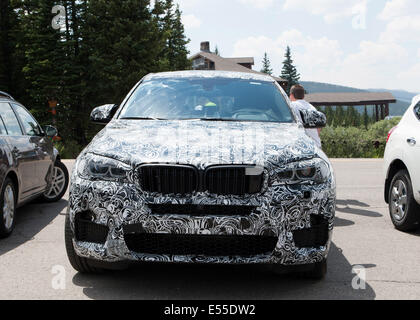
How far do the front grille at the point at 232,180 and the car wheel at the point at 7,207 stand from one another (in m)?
3.23

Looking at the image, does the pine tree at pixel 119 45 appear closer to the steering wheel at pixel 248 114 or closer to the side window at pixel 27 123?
the side window at pixel 27 123

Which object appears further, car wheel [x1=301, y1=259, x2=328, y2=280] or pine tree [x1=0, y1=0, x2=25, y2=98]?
pine tree [x1=0, y1=0, x2=25, y2=98]

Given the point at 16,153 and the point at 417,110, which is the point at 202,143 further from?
the point at 417,110

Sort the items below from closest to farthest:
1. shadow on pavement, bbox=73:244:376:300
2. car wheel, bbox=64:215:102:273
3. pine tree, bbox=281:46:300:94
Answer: shadow on pavement, bbox=73:244:376:300, car wheel, bbox=64:215:102:273, pine tree, bbox=281:46:300:94

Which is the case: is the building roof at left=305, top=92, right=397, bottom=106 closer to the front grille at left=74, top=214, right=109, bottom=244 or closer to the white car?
the white car

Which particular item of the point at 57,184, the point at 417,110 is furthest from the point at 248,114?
the point at 57,184

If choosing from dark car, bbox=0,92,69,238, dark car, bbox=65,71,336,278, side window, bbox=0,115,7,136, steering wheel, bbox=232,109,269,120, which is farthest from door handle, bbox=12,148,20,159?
steering wheel, bbox=232,109,269,120

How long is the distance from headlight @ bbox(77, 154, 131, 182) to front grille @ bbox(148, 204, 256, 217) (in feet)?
1.12

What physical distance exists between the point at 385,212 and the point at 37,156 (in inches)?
206

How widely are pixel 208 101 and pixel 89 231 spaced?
197 cm

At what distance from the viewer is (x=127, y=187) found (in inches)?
150

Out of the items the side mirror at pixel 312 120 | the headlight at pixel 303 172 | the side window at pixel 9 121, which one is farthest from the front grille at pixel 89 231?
the side window at pixel 9 121

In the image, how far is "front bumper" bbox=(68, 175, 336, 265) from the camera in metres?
3.70

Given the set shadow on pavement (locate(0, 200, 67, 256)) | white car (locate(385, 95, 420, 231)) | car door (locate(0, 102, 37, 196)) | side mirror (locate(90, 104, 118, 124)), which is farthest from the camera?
car door (locate(0, 102, 37, 196))
